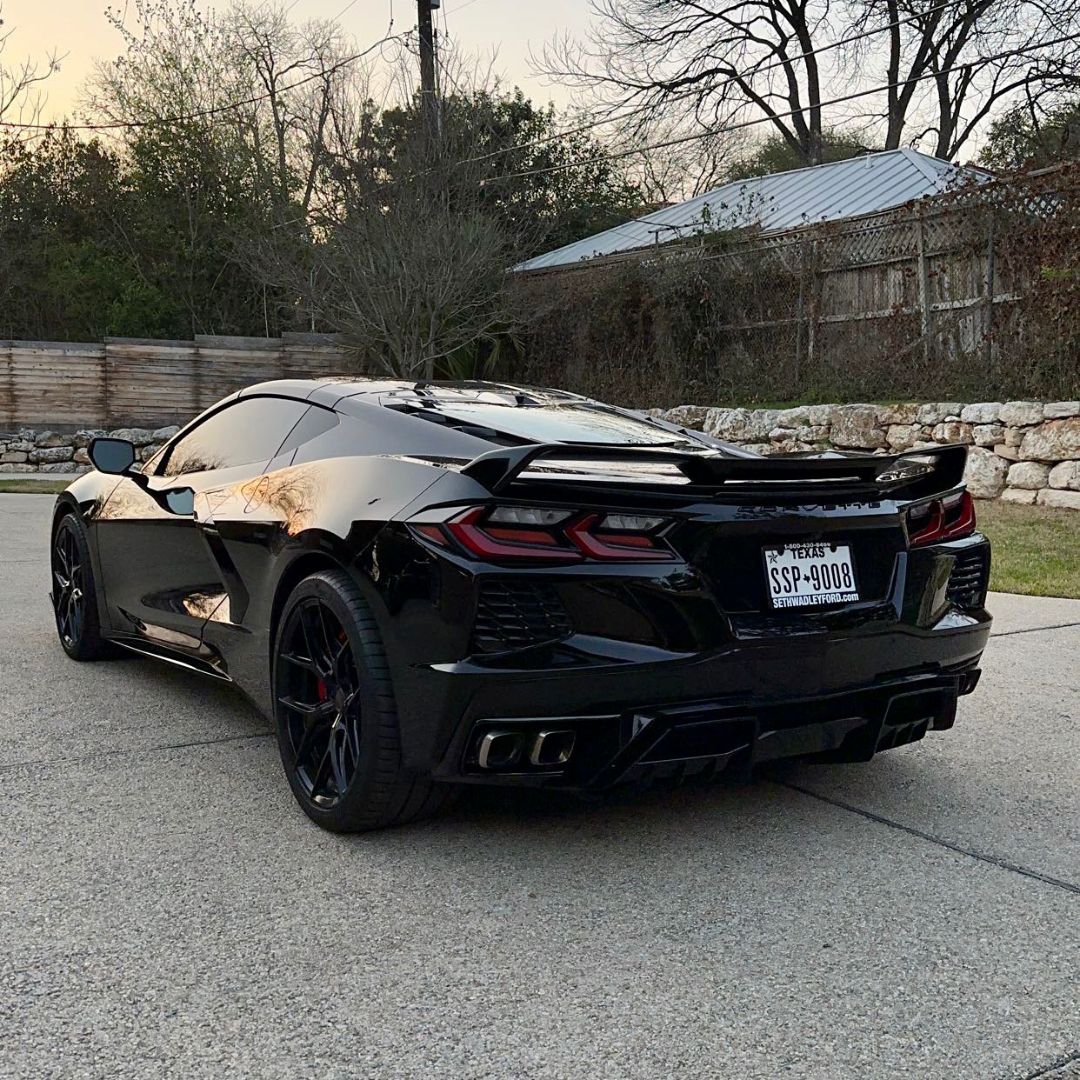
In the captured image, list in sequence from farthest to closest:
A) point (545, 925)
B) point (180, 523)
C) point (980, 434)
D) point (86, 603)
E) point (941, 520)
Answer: point (980, 434)
point (86, 603)
point (180, 523)
point (941, 520)
point (545, 925)

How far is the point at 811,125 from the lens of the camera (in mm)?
32500

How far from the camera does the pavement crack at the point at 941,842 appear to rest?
3.05 meters

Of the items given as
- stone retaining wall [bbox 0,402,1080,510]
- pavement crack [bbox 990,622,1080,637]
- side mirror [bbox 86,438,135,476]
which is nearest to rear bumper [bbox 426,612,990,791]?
side mirror [bbox 86,438,135,476]

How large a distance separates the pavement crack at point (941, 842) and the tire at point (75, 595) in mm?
3265

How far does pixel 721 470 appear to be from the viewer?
3.06 m

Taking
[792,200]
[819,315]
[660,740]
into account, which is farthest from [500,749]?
[792,200]

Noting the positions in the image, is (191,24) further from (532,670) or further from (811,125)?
(532,670)

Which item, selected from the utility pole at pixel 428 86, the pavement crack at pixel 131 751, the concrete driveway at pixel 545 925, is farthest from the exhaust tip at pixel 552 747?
the utility pole at pixel 428 86

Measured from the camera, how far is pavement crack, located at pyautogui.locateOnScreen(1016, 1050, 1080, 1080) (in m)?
2.13

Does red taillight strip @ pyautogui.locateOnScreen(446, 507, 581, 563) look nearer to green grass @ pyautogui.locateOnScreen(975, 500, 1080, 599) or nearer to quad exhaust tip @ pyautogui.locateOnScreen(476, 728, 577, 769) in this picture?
quad exhaust tip @ pyautogui.locateOnScreen(476, 728, 577, 769)

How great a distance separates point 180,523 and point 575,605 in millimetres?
2129

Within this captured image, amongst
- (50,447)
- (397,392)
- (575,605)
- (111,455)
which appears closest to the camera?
(575,605)

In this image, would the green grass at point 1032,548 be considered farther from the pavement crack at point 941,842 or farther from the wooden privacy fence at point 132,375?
the wooden privacy fence at point 132,375

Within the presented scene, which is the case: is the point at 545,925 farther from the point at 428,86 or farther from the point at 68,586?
the point at 428,86
